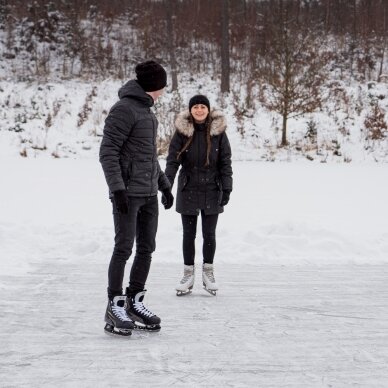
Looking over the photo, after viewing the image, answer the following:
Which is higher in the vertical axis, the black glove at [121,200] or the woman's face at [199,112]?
the woman's face at [199,112]

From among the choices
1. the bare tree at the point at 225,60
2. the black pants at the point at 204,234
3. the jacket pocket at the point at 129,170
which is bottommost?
the black pants at the point at 204,234

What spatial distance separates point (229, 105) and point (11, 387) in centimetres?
1906

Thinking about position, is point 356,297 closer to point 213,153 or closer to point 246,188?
point 213,153

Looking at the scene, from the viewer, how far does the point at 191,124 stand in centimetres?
502

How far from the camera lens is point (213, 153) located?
16.6 feet

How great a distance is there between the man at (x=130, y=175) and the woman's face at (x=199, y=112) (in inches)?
37.0

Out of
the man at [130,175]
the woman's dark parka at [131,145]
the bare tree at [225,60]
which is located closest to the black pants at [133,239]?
the man at [130,175]

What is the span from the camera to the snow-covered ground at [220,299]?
328 centimetres

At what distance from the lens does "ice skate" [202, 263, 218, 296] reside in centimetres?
510

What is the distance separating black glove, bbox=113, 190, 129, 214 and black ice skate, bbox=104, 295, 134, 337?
650mm

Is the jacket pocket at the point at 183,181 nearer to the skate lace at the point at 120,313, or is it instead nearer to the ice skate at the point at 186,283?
the ice skate at the point at 186,283

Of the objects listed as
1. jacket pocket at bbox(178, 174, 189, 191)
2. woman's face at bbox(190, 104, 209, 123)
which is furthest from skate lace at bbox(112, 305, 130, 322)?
woman's face at bbox(190, 104, 209, 123)

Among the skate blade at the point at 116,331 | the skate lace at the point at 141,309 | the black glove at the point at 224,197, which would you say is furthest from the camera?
the black glove at the point at 224,197

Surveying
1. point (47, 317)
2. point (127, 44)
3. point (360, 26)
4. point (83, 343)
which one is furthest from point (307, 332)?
point (360, 26)
